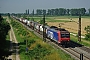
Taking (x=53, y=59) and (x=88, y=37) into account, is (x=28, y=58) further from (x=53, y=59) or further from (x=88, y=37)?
(x=88, y=37)

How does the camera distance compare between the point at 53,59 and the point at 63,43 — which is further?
the point at 63,43

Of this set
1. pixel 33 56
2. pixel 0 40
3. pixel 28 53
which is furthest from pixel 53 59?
pixel 0 40

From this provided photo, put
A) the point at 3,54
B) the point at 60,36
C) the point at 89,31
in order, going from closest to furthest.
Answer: the point at 3,54, the point at 60,36, the point at 89,31

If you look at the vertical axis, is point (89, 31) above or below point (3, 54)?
below

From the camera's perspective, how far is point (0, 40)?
58.1ft

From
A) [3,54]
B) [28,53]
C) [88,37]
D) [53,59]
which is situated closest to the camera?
[3,54]

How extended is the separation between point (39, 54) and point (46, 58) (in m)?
4.17

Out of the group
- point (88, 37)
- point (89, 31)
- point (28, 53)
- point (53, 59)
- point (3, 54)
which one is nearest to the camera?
point (3, 54)

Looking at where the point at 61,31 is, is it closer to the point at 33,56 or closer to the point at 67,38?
the point at 67,38

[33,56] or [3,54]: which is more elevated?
[3,54]

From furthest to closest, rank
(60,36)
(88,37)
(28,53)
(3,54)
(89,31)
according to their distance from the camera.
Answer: (89,31) < (88,37) < (60,36) < (28,53) < (3,54)

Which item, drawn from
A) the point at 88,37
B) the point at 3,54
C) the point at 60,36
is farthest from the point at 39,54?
the point at 88,37

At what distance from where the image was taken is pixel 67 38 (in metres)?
43.6

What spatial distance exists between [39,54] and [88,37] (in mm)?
27599
